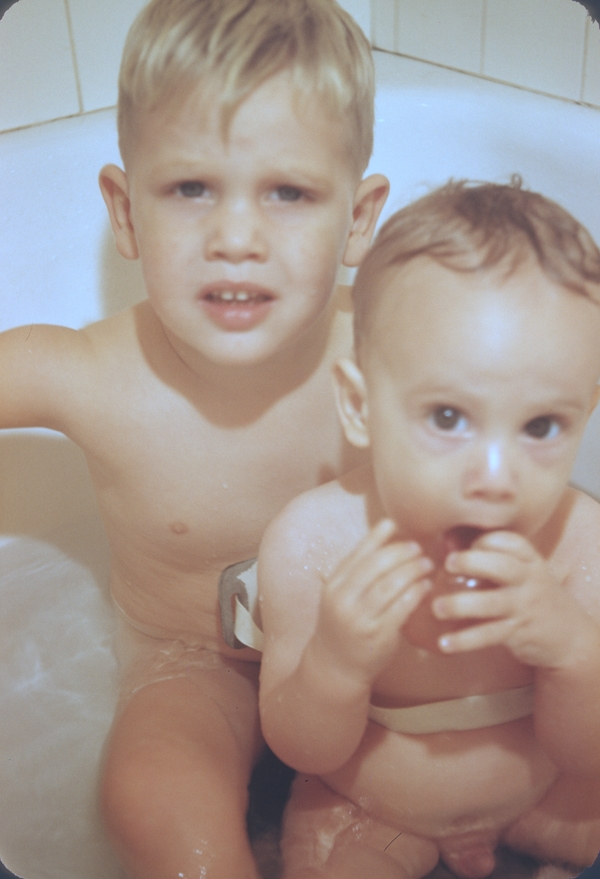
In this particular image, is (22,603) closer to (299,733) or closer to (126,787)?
(126,787)

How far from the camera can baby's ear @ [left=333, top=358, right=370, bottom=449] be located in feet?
1.81

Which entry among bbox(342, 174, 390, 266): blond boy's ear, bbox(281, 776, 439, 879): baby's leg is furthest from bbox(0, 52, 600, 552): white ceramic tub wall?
bbox(281, 776, 439, 879): baby's leg

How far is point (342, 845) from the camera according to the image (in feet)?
2.22

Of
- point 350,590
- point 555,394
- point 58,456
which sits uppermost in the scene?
point 555,394

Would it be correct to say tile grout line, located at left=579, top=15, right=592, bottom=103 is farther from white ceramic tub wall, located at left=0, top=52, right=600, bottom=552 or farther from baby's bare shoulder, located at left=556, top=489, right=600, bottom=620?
baby's bare shoulder, located at left=556, top=489, right=600, bottom=620

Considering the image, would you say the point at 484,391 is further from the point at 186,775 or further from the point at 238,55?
the point at 186,775

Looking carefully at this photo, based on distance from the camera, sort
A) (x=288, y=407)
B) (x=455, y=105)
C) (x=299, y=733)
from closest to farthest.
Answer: (x=299, y=733) < (x=288, y=407) < (x=455, y=105)

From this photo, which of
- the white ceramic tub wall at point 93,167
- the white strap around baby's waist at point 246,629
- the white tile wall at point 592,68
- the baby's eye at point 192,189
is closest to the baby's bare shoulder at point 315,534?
the white strap around baby's waist at point 246,629

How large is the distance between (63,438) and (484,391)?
0.67 metres

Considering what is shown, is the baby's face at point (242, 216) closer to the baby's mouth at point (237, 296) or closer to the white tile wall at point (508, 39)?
the baby's mouth at point (237, 296)

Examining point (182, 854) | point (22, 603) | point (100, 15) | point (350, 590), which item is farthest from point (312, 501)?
point (22, 603)

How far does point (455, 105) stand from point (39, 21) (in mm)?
386

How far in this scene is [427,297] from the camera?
0.49 m

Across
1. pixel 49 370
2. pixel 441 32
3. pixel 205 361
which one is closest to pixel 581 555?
pixel 205 361
